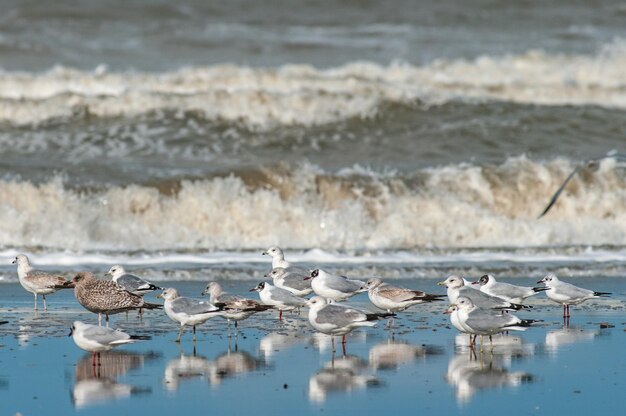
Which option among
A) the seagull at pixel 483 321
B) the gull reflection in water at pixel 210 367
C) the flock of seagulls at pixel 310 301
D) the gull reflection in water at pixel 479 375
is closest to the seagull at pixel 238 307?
the flock of seagulls at pixel 310 301

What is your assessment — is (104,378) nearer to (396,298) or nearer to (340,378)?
(340,378)

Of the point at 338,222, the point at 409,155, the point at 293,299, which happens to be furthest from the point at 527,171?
the point at 293,299

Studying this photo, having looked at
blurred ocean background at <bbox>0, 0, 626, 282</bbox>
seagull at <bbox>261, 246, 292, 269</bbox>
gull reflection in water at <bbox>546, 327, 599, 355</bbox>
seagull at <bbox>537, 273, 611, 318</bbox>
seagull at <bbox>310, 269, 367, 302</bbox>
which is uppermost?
blurred ocean background at <bbox>0, 0, 626, 282</bbox>

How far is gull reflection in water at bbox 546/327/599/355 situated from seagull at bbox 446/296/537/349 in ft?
1.36

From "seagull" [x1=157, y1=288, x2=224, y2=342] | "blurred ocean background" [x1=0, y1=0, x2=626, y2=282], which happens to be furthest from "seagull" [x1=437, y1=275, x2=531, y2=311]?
"blurred ocean background" [x1=0, y1=0, x2=626, y2=282]

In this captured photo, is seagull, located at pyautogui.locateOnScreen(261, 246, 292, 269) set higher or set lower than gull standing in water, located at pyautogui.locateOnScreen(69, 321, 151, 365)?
higher

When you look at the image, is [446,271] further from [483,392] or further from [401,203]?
[483,392]

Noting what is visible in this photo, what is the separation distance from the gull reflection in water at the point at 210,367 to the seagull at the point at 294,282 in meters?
2.92

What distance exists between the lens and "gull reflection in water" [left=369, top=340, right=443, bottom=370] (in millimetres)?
9852

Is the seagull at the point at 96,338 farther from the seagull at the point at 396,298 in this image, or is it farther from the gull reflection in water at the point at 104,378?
the seagull at the point at 396,298

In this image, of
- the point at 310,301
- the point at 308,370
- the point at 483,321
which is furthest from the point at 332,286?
the point at 308,370

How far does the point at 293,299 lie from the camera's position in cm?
1230

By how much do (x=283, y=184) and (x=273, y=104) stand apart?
6.57m

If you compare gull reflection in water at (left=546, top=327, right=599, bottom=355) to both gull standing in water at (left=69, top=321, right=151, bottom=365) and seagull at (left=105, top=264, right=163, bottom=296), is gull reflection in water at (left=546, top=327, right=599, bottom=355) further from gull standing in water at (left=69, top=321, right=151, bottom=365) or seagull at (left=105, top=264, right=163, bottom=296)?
seagull at (left=105, top=264, right=163, bottom=296)
